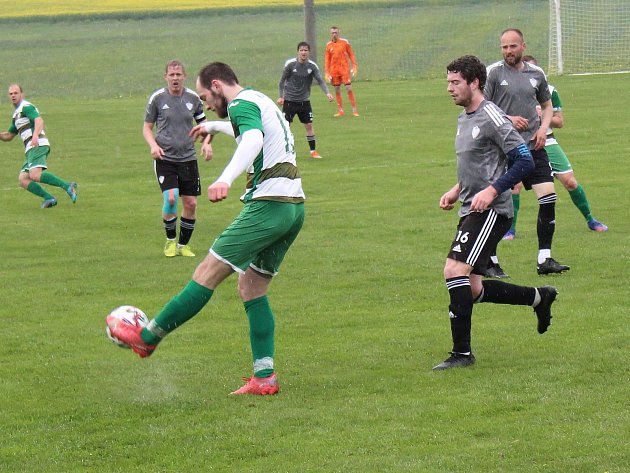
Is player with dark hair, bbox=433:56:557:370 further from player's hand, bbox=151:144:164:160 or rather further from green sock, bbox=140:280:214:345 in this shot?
player's hand, bbox=151:144:164:160

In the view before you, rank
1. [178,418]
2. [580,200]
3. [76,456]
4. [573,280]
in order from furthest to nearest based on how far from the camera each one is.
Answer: [580,200] < [573,280] < [178,418] < [76,456]

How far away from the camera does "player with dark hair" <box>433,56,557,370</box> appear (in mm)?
8406

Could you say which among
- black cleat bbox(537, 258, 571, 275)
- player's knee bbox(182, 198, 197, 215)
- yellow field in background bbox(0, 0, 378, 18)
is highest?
player's knee bbox(182, 198, 197, 215)

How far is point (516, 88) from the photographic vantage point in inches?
Result: 465

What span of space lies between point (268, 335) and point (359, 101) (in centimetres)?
2643

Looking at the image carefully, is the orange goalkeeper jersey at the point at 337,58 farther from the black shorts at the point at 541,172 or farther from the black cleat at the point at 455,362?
the black cleat at the point at 455,362

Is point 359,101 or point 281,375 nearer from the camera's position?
point 281,375

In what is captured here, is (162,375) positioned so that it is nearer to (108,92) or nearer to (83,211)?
(83,211)

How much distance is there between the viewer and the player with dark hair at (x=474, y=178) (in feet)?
27.6

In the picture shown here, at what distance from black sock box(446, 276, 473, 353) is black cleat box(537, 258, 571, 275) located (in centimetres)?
373

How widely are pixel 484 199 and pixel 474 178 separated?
18.4 inches

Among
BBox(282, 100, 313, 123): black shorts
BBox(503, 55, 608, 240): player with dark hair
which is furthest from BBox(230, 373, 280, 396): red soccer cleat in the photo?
BBox(282, 100, 313, 123): black shorts

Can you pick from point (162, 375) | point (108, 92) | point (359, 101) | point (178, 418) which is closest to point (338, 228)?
point (162, 375)

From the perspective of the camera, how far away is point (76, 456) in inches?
272
